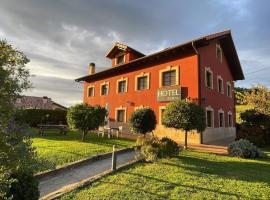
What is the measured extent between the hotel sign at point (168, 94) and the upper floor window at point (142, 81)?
1.86m

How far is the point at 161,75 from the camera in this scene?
18875 mm

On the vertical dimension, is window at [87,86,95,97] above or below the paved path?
above

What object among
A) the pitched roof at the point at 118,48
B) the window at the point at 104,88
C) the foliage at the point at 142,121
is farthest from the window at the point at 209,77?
the window at the point at 104,88

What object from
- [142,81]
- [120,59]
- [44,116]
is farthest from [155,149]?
[44,116]

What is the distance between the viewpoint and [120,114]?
23141 millimetres

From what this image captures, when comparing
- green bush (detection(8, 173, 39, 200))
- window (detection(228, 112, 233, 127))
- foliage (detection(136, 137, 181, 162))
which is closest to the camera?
green bush (detection(8, 173, 39, 200))

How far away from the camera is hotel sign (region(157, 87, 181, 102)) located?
17170 millimetres

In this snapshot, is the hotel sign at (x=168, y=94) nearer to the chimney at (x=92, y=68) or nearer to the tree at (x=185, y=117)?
the tree at (x=185, y=117)

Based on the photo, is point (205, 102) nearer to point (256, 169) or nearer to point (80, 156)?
point (256, 169)

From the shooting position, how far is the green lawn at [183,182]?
619 centimetres

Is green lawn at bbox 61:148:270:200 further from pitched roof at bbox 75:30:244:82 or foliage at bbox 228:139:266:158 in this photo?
pitched roof at bbox 75:30:244:82

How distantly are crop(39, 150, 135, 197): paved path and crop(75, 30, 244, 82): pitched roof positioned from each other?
33.6ft

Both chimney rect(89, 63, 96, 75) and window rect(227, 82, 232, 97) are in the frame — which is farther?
chimney rect(89, 63, 96, 75)

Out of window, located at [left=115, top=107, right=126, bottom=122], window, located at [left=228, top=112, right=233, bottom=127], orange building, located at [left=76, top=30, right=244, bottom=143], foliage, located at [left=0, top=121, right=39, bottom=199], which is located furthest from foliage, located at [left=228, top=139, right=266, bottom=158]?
window, located at [left=228, top=112, right=233, bottom=127]
